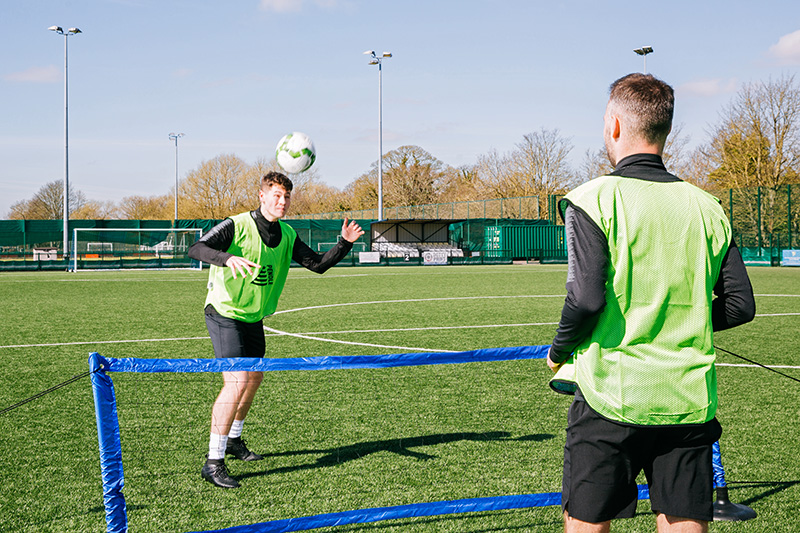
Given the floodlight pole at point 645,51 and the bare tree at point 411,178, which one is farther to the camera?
the bare tree at point 411,178

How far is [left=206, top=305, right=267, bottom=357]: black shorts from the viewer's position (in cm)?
500

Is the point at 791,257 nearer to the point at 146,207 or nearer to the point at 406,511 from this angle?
the point at 406,511

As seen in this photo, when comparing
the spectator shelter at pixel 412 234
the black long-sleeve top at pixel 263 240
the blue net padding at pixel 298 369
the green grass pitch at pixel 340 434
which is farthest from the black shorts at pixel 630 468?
the spectator shelter at pixel 412 234

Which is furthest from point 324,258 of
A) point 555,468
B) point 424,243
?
point 424,243

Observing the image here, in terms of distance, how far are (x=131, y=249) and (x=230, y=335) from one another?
35645 millimetres

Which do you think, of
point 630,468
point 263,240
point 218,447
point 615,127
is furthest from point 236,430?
point 615,127

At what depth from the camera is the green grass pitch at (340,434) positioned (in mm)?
4227

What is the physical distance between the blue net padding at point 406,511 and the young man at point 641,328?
182 cm

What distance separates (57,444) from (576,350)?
472 cm

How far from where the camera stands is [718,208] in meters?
2.35

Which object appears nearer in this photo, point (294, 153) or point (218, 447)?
point (218, 447)

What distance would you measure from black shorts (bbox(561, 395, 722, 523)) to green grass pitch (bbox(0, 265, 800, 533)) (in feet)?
5.94

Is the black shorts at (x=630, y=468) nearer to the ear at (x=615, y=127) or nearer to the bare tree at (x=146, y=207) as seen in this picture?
the ear at (x=615, y=127)

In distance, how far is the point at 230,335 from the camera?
500 cm
